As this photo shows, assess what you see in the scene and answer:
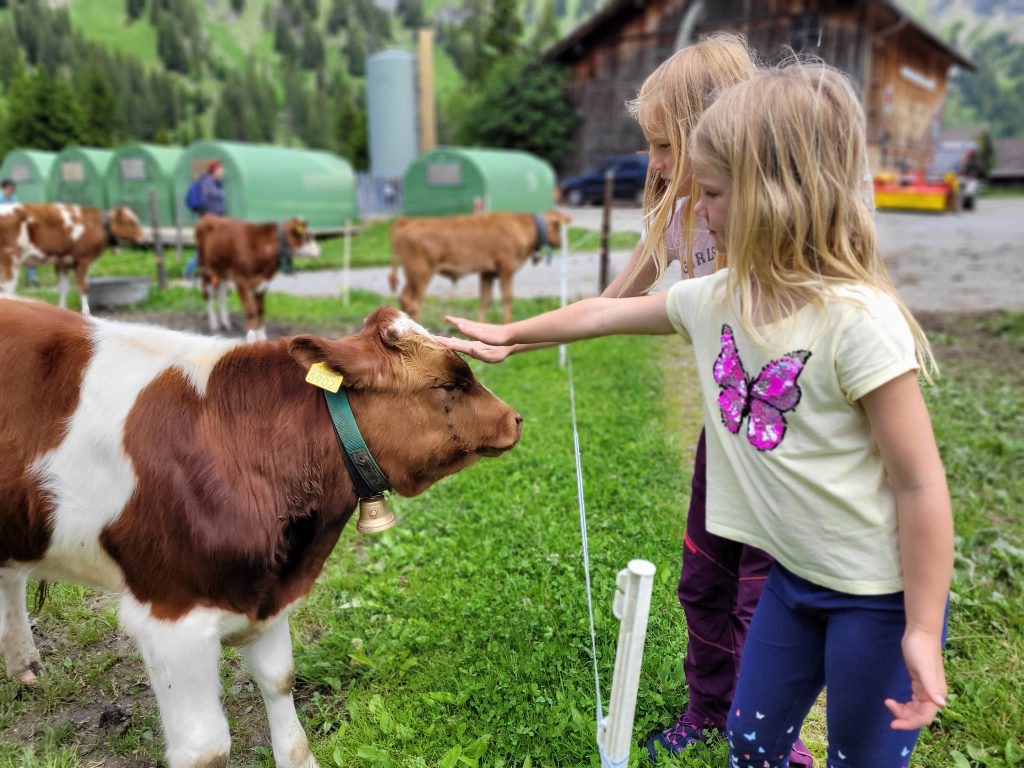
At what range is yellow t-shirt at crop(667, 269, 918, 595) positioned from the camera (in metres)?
1.38

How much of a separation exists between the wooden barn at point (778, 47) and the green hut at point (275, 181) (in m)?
11.2

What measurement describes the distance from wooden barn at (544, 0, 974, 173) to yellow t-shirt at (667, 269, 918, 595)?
2522cm

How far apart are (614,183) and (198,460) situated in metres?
23.8

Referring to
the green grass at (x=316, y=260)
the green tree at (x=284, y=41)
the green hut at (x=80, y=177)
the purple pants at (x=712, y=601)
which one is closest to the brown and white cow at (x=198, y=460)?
the purple pants at (x=712, y=601)

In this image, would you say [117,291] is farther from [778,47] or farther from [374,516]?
[778,47]

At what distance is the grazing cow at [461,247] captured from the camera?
9742mm

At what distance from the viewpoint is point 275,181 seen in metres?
19.7

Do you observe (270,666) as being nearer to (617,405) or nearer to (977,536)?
(977,536)

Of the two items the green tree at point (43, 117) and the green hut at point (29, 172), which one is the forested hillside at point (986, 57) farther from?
the green hut at point (29, 172)

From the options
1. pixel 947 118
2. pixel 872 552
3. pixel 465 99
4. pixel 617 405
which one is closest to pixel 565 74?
pixel 465 99

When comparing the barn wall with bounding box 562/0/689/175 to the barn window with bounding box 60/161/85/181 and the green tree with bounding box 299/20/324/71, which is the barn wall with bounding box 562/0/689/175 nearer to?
the barn window with bounding box 60/161/85/181

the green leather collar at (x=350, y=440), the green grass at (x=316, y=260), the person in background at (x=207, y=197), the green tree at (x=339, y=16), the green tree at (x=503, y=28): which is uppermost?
the green tree at (x=339, y=16)

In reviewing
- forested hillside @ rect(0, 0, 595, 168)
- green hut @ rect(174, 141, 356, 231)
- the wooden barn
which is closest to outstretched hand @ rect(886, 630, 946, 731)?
green hut @ rect(174, 141, 356, 231)

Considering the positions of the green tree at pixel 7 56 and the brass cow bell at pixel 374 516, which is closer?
the brass cow bell at pixel 374 516
